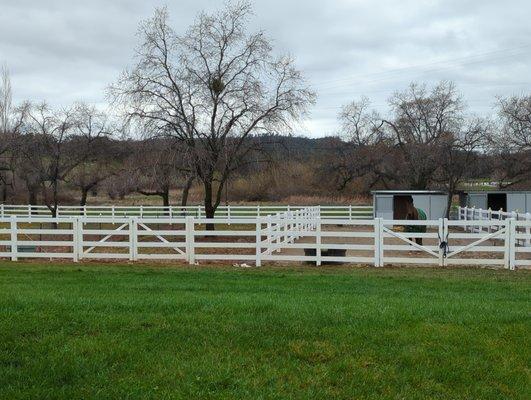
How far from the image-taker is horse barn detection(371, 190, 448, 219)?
116 ft

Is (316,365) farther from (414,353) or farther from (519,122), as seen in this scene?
(519,122)

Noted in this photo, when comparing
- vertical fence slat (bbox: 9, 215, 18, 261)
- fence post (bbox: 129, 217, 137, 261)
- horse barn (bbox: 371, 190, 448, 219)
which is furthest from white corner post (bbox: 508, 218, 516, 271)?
horse barn (bbox: 371, 190, 448, 219)

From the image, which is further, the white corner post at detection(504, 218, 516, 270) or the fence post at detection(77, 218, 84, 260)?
the fence post at detection(77, 218, 84, 260)

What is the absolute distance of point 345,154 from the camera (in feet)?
196

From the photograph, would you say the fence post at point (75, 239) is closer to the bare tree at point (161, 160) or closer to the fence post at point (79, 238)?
the fence post at point (79, 238)

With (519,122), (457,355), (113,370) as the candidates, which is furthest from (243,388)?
(519,122)

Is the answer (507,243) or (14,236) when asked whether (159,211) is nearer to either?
(14,236)

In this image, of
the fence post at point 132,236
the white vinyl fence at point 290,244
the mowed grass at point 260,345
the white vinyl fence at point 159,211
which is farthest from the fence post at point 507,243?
the white vinyl fence at point 159,211

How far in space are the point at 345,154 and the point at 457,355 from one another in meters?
54.8

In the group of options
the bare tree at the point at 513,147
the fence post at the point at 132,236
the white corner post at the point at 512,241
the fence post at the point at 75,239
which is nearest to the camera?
the white corner post at the point at 512,241

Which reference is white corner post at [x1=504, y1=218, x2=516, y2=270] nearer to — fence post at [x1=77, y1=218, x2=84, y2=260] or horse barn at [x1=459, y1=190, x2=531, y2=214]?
fence post at [x1=77, y1=218, x2=84, y2=260]

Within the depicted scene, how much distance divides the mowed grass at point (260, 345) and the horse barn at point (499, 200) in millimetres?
25114

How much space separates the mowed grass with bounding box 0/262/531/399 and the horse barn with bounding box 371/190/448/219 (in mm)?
26274

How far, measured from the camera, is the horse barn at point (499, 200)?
32325mm
